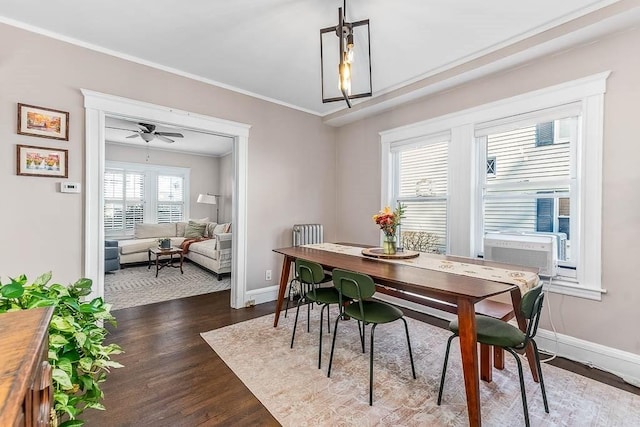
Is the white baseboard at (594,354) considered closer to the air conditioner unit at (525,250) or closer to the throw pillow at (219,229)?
the air conditioner unit at (525,250)

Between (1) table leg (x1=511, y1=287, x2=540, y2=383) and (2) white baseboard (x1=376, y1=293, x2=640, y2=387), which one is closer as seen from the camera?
(1) table leg (x1=511, y1=287, x2=540, y2=383)

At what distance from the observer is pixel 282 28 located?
7.73 feet

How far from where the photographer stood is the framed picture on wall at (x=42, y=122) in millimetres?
2354

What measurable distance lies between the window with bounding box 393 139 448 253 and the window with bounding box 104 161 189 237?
5.74 m

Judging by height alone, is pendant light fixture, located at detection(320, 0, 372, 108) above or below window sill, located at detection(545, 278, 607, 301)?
above

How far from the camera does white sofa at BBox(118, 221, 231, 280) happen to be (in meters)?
4.93

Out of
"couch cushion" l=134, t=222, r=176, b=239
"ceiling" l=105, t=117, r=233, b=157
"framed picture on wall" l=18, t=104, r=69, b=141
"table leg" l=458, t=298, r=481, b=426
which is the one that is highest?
"ceiling" l=105, t=117, r=233, b=157

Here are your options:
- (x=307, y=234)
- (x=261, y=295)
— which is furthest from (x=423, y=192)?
(x=261, y=295)

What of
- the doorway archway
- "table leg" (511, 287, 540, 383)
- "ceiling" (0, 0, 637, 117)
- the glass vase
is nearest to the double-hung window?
"ceiling" (0, 0, 637, 117)

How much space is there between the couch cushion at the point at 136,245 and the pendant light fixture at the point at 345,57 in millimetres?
4725

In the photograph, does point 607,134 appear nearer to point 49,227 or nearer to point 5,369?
point 5,369

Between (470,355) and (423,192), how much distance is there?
2.33 meters

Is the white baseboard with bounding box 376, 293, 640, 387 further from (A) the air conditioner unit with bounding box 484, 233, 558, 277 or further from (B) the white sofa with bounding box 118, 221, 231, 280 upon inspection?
(B) the white sofa with bounding box 118, 221, 231, 280

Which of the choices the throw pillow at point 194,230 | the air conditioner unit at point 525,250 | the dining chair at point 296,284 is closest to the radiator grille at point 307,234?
the dining chair at point 296,284
